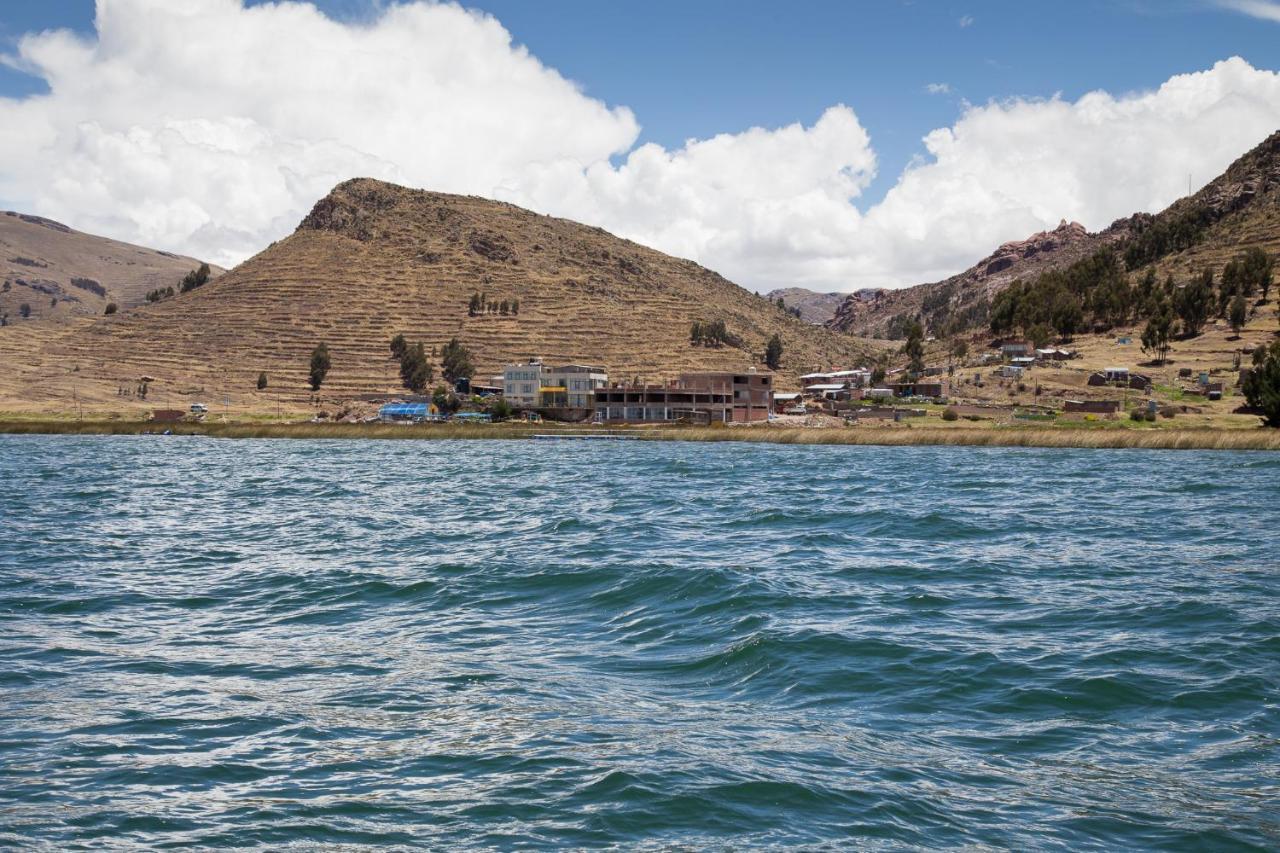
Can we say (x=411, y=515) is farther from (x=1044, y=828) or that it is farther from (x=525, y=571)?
(x=1044, y=828)

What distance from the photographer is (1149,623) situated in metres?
20.3

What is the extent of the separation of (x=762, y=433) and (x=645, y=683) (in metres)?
95.4

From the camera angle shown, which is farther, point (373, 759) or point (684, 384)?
point (684, 384)

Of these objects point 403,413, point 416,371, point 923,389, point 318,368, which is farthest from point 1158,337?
A: point 318,368

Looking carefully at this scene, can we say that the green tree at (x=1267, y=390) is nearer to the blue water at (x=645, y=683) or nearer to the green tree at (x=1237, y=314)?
the green tree at (x=1237, y=314)

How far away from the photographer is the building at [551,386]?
150 meters

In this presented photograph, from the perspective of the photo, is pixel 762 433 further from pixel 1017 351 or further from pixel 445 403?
pixel 1017 351

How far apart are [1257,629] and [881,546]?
41.4 ft

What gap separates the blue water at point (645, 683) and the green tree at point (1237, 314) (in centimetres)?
14238

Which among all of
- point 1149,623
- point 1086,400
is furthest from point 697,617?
point 1086,400

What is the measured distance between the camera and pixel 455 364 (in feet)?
616

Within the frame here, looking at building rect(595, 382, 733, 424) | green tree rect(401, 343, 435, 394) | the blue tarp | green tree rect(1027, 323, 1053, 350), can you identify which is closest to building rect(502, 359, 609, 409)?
building rect(595, 382, 733, 424)

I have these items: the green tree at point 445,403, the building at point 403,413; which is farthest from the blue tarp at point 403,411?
the green tree at point 445,403

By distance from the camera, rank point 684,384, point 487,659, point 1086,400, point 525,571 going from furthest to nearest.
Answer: point 684,384 < point 1086,400 < point 525,571 < point 487,659
